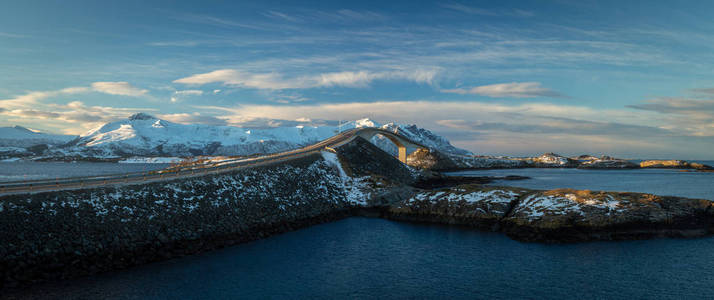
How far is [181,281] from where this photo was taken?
26734mm

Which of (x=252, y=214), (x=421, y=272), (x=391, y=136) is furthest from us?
(x=391, y=136)

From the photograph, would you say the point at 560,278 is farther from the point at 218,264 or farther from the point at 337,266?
the point at 218,264

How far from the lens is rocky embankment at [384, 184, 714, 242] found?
38.8m

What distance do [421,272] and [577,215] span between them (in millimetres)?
23761

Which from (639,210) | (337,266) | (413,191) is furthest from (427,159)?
(337,266)

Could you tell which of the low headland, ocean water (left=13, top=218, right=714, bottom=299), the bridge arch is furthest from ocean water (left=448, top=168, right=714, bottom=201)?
ocean water (left=13, top=218, right=714, bottom=299)

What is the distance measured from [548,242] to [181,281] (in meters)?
35.0

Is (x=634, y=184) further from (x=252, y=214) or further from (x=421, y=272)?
(x=252, y=214)

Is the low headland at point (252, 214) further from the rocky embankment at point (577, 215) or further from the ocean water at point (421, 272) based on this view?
the ocean water at point (421, 272)

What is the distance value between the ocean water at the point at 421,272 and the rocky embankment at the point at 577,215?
226 cm

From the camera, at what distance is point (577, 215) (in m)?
41.5

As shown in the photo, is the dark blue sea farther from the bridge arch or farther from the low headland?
the bridge arch

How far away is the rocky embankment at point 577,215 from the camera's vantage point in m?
38.8

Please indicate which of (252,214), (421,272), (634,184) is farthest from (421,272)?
(634,184)
